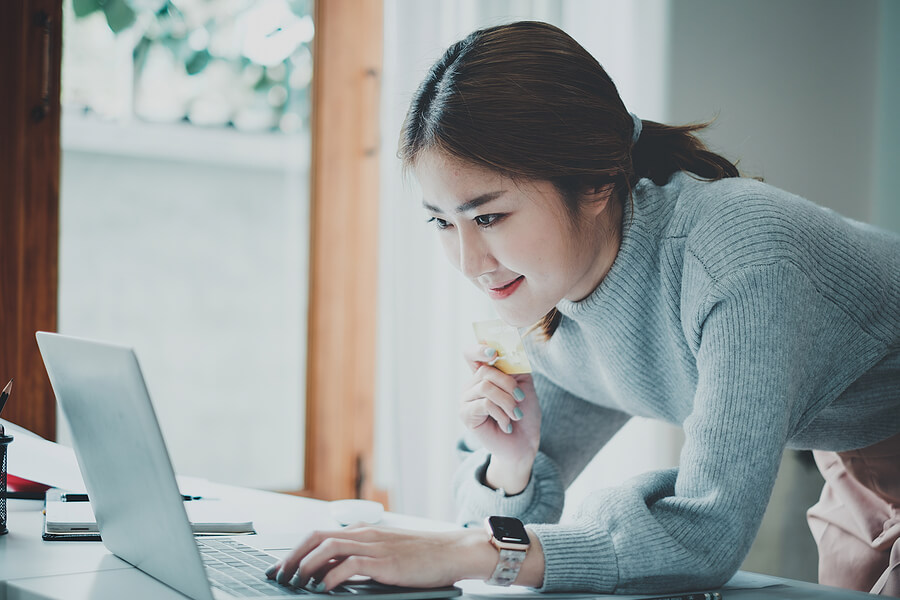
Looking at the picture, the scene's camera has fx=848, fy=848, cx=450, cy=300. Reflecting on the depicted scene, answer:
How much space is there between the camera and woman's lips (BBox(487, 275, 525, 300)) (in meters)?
1.09

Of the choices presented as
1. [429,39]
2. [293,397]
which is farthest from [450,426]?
[429,39]

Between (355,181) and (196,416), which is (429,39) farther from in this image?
(196,416)

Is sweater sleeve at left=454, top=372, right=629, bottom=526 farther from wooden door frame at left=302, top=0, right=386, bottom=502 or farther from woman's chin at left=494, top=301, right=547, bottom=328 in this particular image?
wooden door frame at left=302, top=0, right=386, bottom=502

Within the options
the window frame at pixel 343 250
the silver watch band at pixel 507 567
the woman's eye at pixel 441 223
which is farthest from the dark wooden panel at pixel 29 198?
the silver watch band at pixel 507 567

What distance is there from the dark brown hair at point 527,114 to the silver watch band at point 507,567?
43 centimetres

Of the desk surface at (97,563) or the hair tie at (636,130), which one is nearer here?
the desk surface at (97,563)

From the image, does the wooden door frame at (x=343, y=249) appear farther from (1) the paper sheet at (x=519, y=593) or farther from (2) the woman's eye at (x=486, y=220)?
(1) the paper sheet at (x=519, y=593)

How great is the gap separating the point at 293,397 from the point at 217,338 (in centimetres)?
27

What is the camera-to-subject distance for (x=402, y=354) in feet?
7.02

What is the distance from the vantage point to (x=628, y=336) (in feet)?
3.69

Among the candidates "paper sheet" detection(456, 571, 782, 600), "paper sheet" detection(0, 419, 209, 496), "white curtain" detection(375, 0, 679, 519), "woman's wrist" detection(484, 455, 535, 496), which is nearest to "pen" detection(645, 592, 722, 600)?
"paper sheet" detection(456, 571, 782, 600)

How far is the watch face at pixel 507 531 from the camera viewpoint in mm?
807

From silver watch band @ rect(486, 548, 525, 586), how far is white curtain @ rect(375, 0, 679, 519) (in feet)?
4.36

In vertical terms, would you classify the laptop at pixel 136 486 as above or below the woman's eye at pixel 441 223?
below
